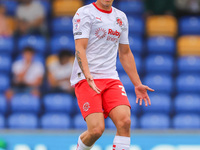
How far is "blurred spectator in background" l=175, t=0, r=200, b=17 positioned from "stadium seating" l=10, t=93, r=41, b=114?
3632mm

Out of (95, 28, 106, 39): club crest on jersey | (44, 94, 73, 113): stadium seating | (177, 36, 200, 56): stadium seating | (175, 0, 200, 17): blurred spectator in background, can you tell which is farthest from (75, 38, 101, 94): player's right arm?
(175, 0, 200, 17): blurred spectator in background

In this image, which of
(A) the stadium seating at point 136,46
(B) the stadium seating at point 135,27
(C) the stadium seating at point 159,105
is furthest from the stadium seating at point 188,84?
(B) the stadium seating at point 135,27

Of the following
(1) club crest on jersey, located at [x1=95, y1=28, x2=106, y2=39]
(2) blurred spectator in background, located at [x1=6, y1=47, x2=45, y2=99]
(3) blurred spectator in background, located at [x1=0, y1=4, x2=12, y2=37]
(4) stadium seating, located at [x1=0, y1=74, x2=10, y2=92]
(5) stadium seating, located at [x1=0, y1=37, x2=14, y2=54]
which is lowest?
(4) stadium seating, located at [x1=0, y1=74, x2=10, y2=92]

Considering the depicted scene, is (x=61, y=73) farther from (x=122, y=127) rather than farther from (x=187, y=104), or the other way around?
(x=122, y=127)

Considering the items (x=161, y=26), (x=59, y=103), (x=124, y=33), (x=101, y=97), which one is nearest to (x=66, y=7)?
(x=161, y=26)

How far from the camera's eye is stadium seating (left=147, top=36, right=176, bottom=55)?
9.60 metres

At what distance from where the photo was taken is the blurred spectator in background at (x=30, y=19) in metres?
10.1

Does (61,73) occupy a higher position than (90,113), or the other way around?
(90,113)

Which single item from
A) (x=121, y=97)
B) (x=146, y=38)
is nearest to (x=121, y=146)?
(x=121, y=97)

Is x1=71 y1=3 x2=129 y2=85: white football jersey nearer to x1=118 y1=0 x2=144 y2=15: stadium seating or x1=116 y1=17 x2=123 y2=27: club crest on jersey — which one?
x1=116 y1=17 x2=123 y2=27: club crest on jersey

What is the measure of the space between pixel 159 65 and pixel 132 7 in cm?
178

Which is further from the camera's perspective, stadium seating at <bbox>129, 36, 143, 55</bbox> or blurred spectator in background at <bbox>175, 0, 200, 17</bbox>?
blurred spectator in background at <bbox>175, 0, 200, 17</bbox>

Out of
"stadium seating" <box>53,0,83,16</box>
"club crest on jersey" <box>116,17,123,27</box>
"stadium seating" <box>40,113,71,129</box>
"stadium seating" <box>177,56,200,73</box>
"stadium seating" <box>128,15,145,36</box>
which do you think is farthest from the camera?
"stadium seating" <box>53,0,83,16</box>

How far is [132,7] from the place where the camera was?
10438mm
